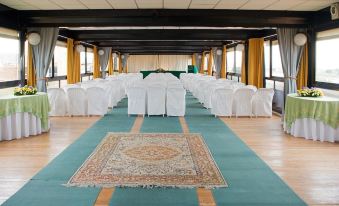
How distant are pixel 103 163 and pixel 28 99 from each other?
278cm

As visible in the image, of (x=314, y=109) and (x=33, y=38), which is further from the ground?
(x=33, y=38)

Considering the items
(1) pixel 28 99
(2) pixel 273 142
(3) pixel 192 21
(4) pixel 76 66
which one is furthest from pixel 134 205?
(4) pixel 76 66

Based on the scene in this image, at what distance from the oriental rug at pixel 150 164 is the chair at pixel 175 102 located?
2.95 metres

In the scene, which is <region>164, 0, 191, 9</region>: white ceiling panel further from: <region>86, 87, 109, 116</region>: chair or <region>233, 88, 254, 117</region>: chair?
<region>86, 87, 109, 116</region>: chair

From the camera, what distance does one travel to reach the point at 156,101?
Result: 9.98 m

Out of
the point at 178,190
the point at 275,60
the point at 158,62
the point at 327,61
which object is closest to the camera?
the point at 178,190

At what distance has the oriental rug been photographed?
4285 mm

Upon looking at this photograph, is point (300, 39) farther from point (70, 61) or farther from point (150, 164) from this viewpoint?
point (70, 61)

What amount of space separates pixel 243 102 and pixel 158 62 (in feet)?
79.4

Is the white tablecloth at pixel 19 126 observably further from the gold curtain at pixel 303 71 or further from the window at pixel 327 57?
the window at pixel 327 57

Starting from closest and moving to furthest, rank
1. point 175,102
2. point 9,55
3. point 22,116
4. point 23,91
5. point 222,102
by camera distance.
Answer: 1. point 22,116
2. point 23,91
3. point 9,55
4. point 222,102
5. point 175,102

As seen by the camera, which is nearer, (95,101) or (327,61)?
(327,61)

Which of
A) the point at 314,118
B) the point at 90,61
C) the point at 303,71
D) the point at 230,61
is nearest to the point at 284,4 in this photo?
the point at 303,71

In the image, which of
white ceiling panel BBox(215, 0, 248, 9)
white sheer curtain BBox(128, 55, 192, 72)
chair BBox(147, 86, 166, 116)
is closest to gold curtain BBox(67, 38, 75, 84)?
chair BBox(147, 86, 166, 116)
